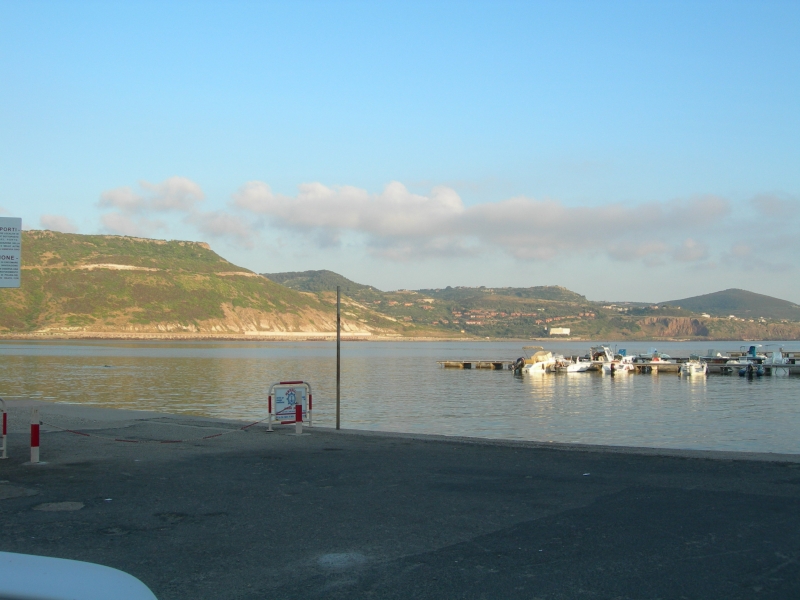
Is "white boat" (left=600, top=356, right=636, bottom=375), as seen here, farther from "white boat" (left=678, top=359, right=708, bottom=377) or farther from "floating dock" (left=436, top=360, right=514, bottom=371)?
"floating dock" (left=436, top=360, right=514, bottom=371)

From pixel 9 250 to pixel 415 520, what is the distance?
883cm

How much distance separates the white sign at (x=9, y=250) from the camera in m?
12.7

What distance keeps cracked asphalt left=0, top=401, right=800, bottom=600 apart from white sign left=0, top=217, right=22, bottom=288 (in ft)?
10.8

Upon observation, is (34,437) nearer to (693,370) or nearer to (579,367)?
(579,367)

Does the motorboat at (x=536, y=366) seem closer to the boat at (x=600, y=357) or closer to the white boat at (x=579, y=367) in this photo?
the white boat at (x=579, y=367)

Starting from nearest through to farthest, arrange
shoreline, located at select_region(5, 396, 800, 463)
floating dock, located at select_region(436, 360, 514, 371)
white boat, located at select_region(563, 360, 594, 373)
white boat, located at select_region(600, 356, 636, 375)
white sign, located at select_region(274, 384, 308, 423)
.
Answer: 1. shoreline, located at select_region(5, 396, 800, 463)
2. white sign, located at select_region(274, 384, 308, 423)
3. white boat, located at select_region(600, 356, 636, 375)
4. white boat, located at select_region(563, 360, 594, 373)
5. floating dock, located at select_region(436, 360, 514, 371)

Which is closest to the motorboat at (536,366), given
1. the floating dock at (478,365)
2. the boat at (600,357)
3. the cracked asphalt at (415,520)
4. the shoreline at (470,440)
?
the boat at (600,357)

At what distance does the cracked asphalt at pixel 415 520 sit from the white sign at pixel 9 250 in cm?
330

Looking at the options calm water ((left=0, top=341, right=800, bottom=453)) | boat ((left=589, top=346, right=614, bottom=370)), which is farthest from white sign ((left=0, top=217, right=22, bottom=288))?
boat ((left=589, top=346, right=614, bottom=370))

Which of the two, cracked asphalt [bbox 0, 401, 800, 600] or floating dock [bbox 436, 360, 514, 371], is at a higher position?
cracked asphalt [bbox 0, 401, 800, 600]

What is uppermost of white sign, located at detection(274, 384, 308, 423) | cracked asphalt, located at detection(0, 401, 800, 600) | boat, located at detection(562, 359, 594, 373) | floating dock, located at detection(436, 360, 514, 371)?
white sign, located at detection(274, 384, 308, 423)

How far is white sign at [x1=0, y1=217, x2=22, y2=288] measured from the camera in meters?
12.7

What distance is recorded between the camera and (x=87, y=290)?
7643 inches

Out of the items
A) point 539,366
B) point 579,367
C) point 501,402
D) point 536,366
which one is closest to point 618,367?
point 579,367
